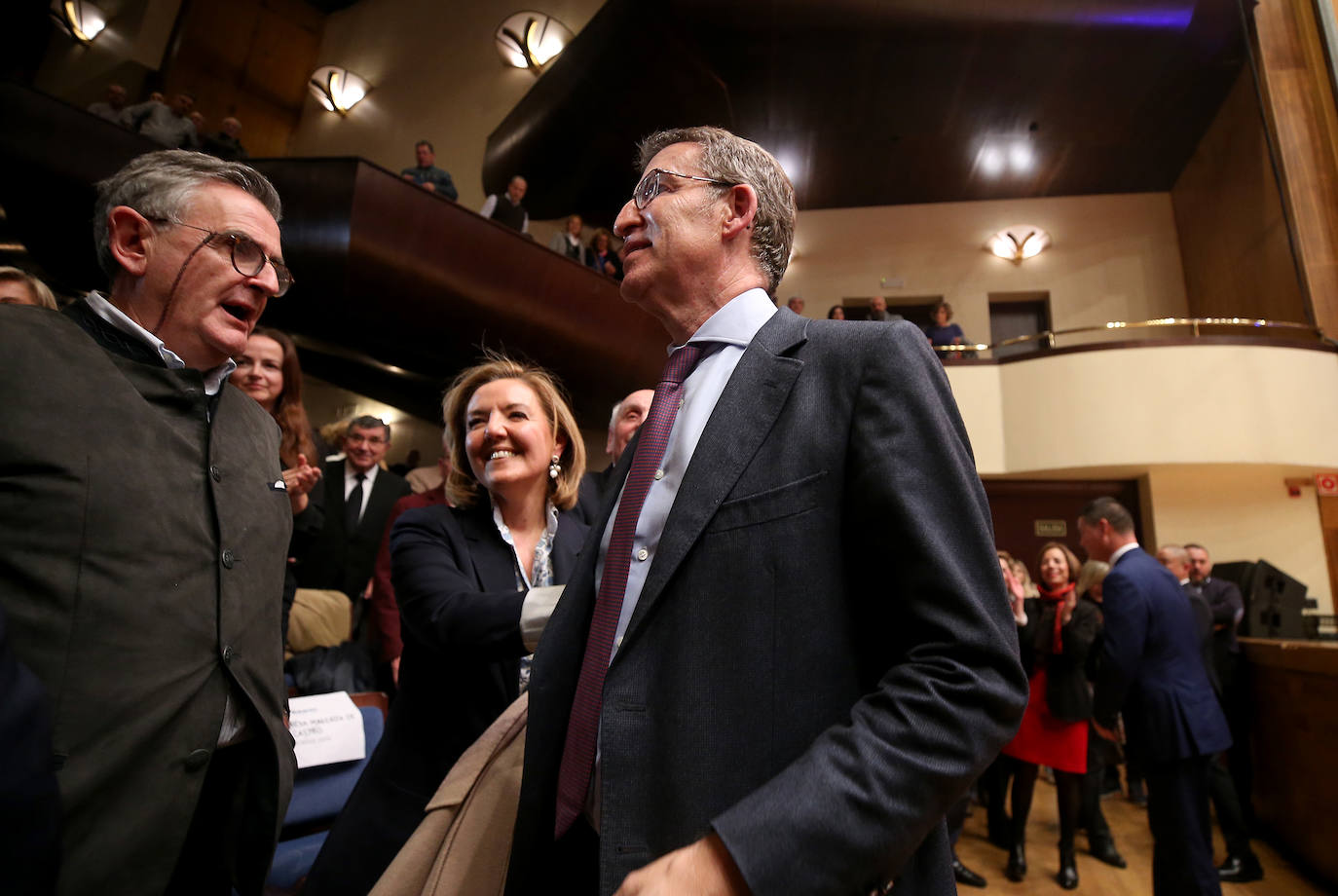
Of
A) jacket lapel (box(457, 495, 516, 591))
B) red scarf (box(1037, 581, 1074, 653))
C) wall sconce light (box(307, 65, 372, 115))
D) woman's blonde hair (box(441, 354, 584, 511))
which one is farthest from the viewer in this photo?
wall sconce light (box(307, 65, 372, 115))

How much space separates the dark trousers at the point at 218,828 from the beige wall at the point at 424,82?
8405 mm

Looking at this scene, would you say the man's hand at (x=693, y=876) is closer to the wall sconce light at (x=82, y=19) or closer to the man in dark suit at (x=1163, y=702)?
the man in dark suit at (x=1163, y=702)

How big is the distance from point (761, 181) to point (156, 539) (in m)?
0.95

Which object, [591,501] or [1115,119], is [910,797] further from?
[1115,119]

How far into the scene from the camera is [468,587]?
1.42m

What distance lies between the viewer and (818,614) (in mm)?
756

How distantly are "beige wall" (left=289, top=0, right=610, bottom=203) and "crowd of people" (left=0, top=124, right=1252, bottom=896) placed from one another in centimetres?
817

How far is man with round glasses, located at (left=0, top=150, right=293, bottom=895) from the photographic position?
874mm

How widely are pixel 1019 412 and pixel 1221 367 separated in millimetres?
1727

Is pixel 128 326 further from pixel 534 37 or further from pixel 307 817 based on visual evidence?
pixel 534 37

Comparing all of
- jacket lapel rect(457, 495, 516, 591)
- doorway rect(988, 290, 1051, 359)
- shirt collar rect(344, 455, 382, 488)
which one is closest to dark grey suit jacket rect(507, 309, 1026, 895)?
jacket lapel rect(457, 495, 516, 591)

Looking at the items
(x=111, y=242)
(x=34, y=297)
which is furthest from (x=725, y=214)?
(x=34, y=297)

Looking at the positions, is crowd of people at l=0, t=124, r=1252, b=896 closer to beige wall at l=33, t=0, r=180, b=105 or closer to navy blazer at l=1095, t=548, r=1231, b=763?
navy blazer at l=1095, t=548, r=1231, b=763

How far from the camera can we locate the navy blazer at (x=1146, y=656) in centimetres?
289
